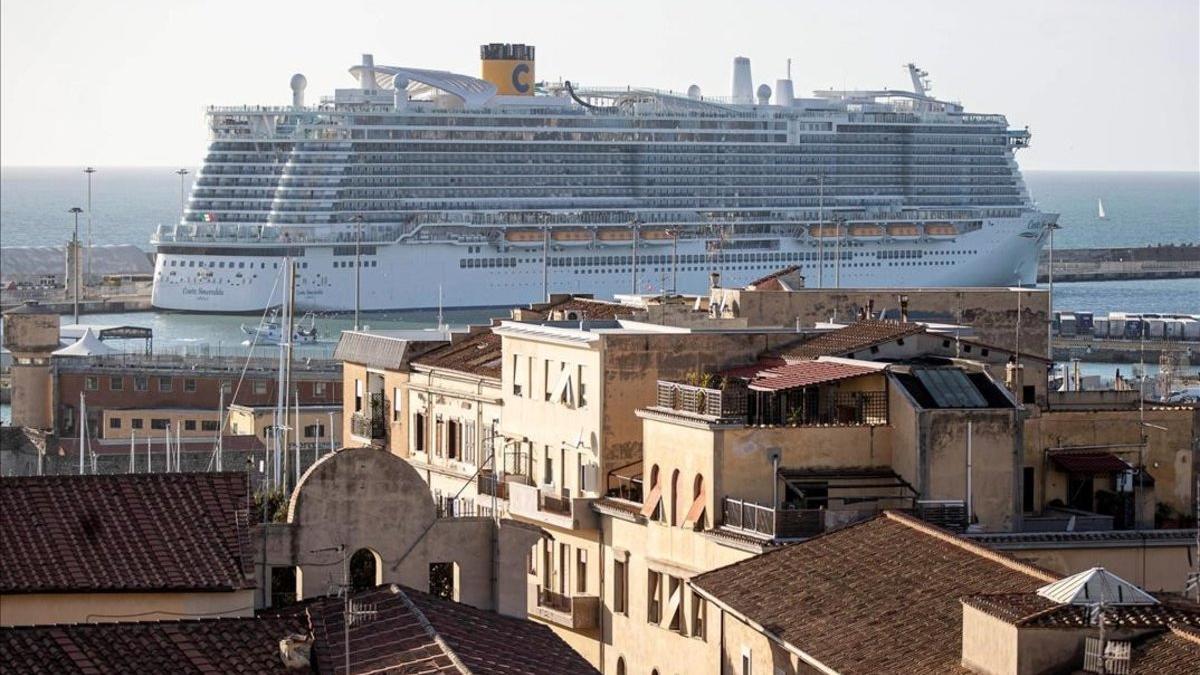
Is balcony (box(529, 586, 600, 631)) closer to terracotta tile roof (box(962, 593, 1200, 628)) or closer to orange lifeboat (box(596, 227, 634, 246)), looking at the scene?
terracotta tile roof (box(962, 593, 1200, 628))

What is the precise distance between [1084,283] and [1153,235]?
6244 centimetres

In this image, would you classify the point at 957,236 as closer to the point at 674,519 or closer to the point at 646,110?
the point at 646,110

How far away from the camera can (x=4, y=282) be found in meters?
144

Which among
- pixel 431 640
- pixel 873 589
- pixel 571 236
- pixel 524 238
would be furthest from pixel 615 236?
pixel 431 640

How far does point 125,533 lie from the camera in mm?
16750

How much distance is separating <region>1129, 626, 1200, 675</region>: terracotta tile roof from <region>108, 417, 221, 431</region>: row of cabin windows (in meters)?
41.7

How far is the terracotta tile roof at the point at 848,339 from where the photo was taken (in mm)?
24625

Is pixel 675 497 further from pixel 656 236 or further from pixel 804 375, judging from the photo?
pixel 656 236

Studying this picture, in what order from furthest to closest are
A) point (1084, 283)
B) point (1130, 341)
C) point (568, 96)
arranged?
point (1084, 283)
point (568, 96)
point (1130, 341)

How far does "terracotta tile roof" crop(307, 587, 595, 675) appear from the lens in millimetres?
15516

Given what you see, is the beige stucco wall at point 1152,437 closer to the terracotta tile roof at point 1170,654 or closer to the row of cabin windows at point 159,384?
the terracotta tile roof at point 1170,654

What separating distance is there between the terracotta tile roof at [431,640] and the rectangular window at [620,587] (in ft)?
18.4

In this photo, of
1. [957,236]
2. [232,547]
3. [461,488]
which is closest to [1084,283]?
[957,236]

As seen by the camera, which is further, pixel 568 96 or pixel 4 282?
pixel 4 282
